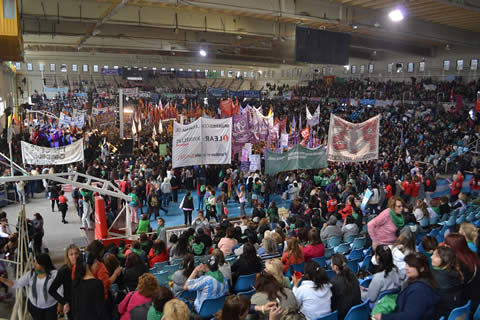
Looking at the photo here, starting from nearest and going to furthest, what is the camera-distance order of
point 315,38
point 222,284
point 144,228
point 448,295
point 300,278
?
1. point 448,295
2. point 222,284
3. point 300,278
4. point 144,228
5. point 315,38

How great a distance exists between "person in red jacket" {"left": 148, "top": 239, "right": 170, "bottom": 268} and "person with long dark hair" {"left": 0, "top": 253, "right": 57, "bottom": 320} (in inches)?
92.3

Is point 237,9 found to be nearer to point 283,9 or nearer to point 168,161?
point 283,9

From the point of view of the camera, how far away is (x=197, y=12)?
21.1 metres

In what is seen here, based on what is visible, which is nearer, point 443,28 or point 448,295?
point 448,295

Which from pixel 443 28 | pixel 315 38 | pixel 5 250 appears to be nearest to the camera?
pixel 5 250

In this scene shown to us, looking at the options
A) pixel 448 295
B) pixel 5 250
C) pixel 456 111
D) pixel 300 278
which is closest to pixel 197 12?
pixel 5 250

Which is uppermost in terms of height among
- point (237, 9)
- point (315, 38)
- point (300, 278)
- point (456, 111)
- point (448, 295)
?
point (237, 9)

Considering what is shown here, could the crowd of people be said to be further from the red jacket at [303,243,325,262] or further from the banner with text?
the banner with text

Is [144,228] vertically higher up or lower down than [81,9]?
lower down

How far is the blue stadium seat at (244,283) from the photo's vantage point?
598cm

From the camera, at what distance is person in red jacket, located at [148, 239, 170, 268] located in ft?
23.7

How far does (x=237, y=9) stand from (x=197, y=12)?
523 centimetres

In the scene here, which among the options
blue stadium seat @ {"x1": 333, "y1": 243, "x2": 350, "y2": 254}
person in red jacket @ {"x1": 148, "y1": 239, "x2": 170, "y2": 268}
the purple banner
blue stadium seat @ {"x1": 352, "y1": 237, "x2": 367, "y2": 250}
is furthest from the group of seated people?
the purple banner

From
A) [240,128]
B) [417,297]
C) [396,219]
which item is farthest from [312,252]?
[240,128]
